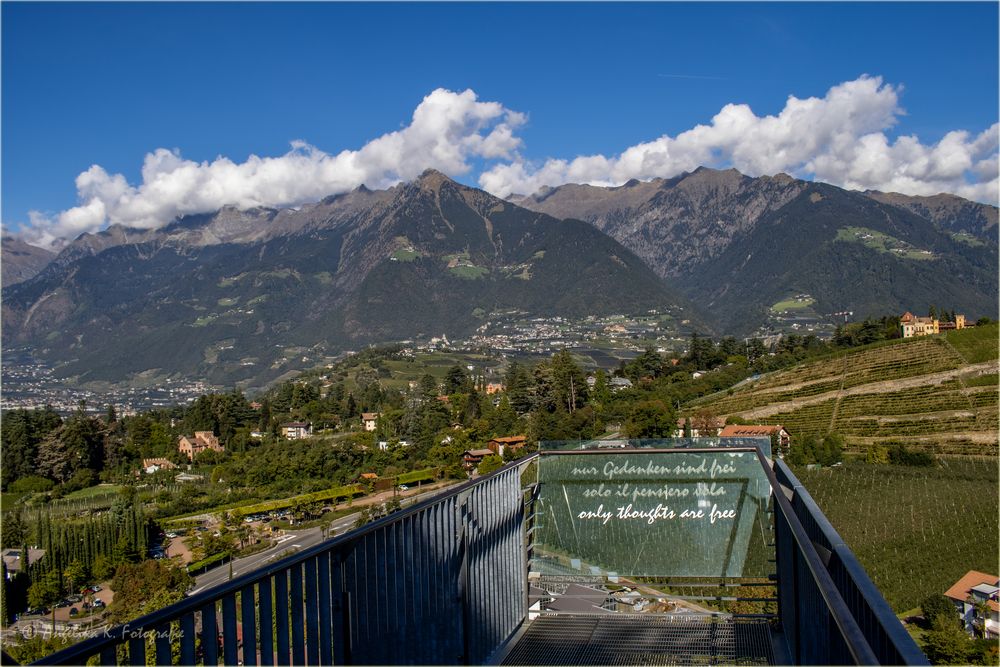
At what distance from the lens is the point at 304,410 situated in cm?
5850

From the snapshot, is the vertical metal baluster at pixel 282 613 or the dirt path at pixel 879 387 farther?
the dirt path at pixel 879 387

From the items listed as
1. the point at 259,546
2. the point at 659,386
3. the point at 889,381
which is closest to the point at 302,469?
the point at 259,546

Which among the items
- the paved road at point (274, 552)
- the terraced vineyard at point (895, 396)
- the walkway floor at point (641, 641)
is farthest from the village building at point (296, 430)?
the walkway floor at point (641, 641)

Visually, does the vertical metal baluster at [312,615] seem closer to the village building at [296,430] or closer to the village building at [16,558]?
the village building at [16,558]

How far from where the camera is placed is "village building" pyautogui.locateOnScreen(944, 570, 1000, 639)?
893 inches

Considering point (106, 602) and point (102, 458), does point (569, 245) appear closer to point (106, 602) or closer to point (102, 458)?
point (102, 458)

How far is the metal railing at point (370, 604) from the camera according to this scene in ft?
6.27

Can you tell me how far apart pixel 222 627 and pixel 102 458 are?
52483 millimetres

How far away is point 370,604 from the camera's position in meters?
2.75

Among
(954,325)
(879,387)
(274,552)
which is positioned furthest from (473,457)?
(954,325)

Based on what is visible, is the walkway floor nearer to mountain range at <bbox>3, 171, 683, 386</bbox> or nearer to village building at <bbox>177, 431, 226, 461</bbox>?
village building at <bbox>177, 431, 226, 461</bbox>

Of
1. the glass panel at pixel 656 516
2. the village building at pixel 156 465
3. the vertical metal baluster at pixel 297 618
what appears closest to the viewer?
the vertical metal baluster at pixel 297 618

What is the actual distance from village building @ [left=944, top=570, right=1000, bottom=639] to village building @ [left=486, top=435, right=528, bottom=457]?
21.9 metres

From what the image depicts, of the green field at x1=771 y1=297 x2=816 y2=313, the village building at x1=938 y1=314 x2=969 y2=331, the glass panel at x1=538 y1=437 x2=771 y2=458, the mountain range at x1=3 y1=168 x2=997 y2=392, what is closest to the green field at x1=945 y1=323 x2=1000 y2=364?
the village building at x1=938 y1=314 x2=969 y2=331
